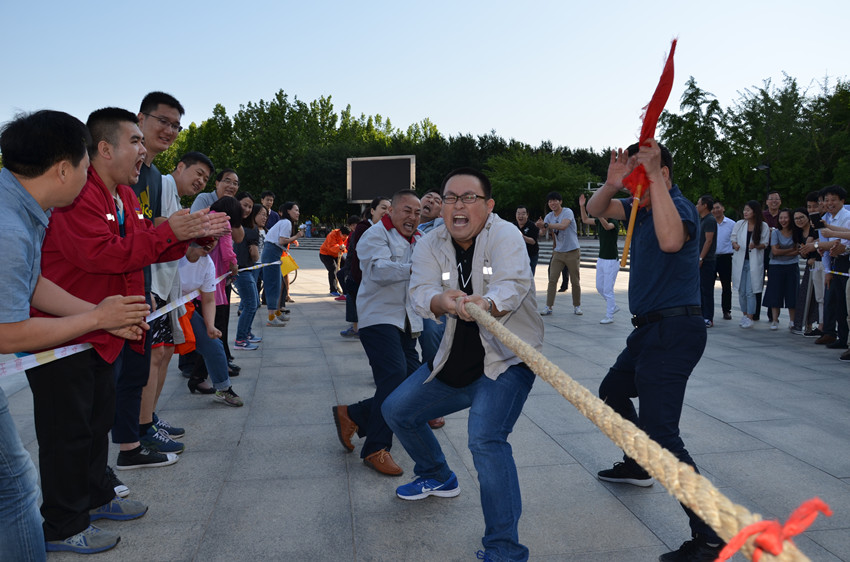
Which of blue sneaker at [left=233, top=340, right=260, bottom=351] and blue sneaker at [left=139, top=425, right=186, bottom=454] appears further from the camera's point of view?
blue sneaker at [left=233, top=340, right=260, bottom=351]

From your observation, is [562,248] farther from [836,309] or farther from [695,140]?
[695,140]

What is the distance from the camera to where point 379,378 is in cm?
403

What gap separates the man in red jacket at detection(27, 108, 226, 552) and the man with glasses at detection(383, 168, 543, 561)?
1.13 meters

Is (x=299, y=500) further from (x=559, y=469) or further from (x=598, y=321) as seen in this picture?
(x=598, y=321)

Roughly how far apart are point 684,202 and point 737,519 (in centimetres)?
219

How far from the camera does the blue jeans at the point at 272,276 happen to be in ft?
31.9

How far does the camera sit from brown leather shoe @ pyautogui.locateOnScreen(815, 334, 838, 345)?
26.3 feet

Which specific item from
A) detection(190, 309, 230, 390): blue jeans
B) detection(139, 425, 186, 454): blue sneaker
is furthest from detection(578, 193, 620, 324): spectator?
detection(139, 425, 186, 454): blue sneaker

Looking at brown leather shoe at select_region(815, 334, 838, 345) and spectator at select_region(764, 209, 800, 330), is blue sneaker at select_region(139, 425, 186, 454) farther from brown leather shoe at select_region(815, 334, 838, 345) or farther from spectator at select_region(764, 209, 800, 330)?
spectator at select_region(764, 209, 800, 330)

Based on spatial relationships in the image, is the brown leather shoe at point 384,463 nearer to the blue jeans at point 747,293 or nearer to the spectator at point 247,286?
the spectator at point 247,286

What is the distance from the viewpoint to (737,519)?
109 centimetres

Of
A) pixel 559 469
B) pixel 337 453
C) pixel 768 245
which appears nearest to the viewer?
pixel 559 469

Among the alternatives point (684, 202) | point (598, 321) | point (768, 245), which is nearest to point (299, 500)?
point (684, 202)

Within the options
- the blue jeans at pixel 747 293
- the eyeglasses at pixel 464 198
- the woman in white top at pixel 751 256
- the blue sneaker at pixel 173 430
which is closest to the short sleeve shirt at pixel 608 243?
the woman in white top at pixel 751 256
